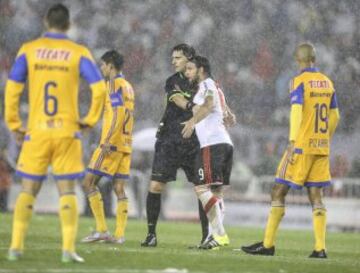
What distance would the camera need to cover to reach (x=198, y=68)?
9773 millimetres

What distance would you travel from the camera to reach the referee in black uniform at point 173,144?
995cm

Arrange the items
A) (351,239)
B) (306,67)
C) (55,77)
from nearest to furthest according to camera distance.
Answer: (55,77) < (306,67) < (351,239)

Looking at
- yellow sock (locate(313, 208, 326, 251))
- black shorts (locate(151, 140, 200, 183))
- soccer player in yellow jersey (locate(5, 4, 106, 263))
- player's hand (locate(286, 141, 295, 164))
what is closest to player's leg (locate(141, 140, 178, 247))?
black shorts (locate(151, 140, 200, 183))

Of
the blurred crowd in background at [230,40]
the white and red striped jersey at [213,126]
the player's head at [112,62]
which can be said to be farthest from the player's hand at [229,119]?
the blurred crowd in background at [230,40]

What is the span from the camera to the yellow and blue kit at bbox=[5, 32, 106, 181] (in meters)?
7.20

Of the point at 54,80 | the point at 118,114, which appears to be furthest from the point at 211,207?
the point at 54,80

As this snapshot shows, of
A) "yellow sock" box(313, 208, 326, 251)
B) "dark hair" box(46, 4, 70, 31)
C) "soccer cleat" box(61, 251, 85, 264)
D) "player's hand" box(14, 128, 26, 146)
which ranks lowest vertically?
"soccer cleat" box(61, 251, 85, 264)

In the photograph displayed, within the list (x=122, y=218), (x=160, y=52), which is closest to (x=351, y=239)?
(x=122, y=218)

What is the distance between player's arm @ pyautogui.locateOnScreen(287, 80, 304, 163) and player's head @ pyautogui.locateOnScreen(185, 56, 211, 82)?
119cm

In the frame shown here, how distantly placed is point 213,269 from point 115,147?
115 inches

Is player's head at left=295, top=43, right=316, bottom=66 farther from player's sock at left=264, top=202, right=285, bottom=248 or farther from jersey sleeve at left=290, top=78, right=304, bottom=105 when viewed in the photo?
player's sock at left=264, top=202, right=285, bottom=248

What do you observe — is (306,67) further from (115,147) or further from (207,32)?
(207,32)

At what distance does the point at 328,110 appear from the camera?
29.8 ft

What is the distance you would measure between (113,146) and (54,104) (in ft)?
9.87
